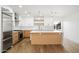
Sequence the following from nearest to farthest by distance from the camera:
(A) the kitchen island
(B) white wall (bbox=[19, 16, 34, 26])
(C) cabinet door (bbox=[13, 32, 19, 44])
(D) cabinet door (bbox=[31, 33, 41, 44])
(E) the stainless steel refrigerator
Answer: (E) the stainless steel refrigerator, (B) white wall (bbox=[19, 16, 34, 26]), (C) cabinet door (bbox=[13, 32, 19, 44]), (A) the kitchen island, (D) cabinet door (bbox=[31, 33, 41, 44])

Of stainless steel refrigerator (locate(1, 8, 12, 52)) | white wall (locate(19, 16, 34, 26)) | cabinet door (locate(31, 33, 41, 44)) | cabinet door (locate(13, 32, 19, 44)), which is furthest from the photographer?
cabinet door (locate(31, 33, 41, 44))

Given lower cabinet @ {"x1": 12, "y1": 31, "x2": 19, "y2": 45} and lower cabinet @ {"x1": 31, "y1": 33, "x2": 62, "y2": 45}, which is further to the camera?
lower cabinet @ {"x1": 31, "y1": 33, "x2": 62, "y2": 45}

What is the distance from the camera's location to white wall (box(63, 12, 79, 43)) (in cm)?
388

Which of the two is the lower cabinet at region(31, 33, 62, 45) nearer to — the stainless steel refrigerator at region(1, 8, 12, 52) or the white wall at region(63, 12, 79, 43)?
the white wall at region(63, 12, 79, 43)

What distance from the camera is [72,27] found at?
13.4ft

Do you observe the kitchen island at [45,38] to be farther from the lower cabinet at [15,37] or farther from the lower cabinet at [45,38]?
the lower cabinet at [15,37]

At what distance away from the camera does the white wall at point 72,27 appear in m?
3.88

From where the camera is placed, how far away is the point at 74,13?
379 cm

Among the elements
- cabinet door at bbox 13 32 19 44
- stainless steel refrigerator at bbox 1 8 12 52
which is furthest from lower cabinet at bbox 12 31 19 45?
stainless steel refrigerator at bbox 1 8 12 52

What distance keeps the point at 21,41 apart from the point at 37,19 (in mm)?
1059

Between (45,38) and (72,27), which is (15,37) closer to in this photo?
(72,27)

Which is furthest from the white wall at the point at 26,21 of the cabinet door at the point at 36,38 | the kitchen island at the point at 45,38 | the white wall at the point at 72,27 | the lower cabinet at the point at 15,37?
the cabinet door at the point at 36,38
